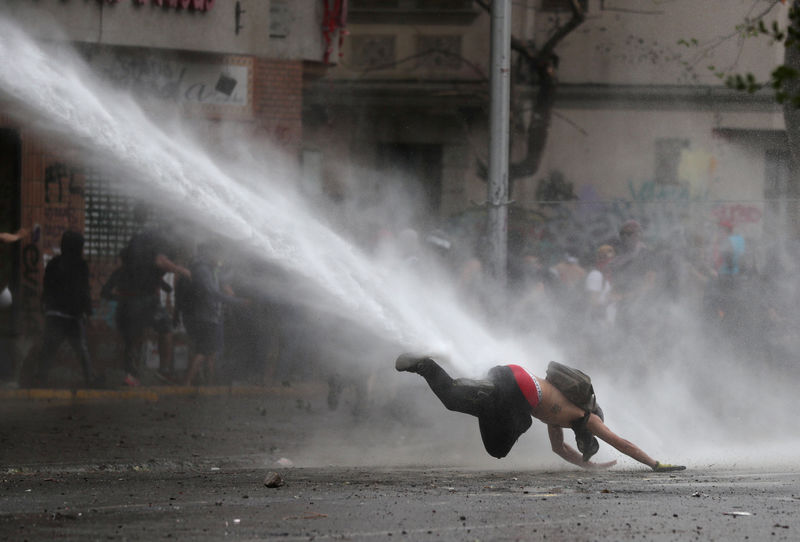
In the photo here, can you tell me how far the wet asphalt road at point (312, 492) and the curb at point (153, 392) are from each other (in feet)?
4.23

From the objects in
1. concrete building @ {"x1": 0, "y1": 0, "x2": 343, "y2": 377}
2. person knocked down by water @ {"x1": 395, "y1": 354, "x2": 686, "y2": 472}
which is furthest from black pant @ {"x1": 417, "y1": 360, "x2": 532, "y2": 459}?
concrete building @ {"x1": 0, "y1": 0, "x2": 343, "y2": 377}

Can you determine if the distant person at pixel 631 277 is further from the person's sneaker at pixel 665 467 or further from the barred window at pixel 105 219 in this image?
the barred window at pixel 105 219

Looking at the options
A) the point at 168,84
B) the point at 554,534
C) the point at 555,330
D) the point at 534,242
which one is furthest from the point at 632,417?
the point at 168,84

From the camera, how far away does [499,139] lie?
11.2 metres

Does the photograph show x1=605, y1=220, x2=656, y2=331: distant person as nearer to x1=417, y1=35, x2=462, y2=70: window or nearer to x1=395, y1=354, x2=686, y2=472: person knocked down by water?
x1=395, y1=354, x2=686, y2=472: person knocked down by water

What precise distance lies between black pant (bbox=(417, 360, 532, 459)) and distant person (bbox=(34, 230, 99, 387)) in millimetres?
5654

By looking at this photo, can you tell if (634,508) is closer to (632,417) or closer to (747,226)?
(632,417)

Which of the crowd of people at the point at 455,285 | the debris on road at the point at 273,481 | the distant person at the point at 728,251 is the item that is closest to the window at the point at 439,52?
the crowd of people at the point at 455,285

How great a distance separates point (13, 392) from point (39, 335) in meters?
1.07

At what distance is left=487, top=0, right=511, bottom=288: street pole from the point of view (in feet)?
36.5

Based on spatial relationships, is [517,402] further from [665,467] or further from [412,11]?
[412,11]

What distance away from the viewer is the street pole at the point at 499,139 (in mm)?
11133

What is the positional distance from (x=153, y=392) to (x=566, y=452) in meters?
5.53

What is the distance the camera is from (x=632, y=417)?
32.3ft
